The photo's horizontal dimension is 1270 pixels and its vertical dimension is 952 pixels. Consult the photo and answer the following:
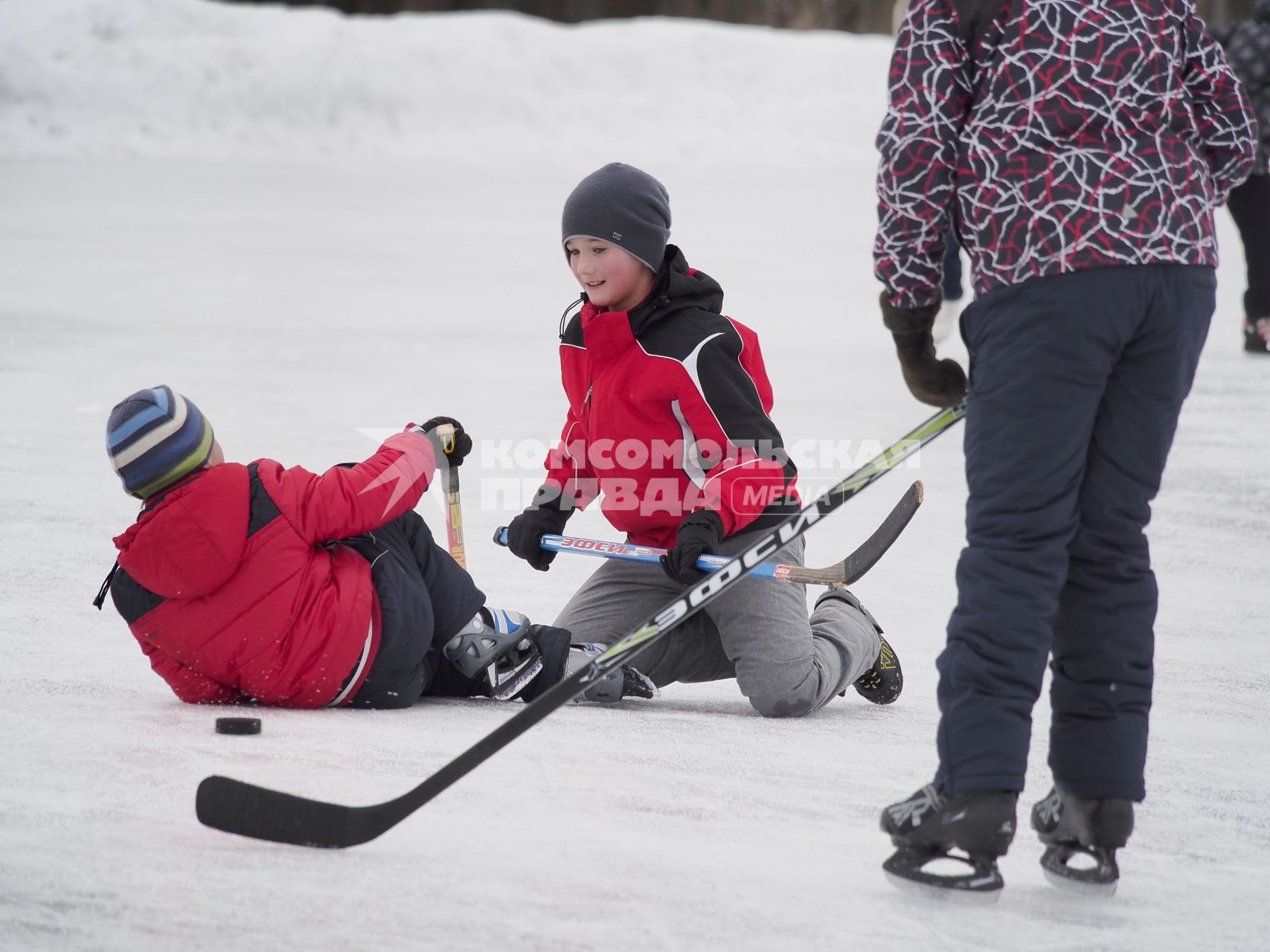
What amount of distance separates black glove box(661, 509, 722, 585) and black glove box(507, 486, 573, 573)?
0.37 metres

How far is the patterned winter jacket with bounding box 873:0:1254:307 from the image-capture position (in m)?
1.83

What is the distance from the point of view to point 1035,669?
1871 millimetres

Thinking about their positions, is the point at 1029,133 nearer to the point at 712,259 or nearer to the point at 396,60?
the point at 712,259

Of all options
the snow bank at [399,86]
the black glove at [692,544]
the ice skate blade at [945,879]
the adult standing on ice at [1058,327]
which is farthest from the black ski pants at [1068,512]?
the snow bank at [399,86]

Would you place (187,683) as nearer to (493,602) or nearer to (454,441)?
(454,441)

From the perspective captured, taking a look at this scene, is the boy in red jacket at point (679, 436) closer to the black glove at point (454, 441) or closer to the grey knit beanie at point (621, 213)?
the grey knit beanie at point (621, 213)

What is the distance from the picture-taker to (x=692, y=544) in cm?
265

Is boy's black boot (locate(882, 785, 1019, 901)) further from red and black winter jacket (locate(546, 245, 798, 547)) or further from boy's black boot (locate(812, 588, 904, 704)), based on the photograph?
boy's black boot (locate(812, 588, 904, 704))

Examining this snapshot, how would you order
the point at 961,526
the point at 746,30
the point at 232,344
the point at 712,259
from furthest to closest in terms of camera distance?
the point at 746,30 → the point at 712,259 → the point at 232,344 → the point at 961,526

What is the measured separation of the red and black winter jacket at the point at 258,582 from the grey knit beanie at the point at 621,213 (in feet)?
2.04

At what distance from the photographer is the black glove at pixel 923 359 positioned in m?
1.98

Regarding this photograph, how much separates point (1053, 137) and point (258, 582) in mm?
1431

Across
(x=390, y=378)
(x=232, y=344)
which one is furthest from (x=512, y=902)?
(x=232, y=344)

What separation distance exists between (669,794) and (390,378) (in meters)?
4.35
